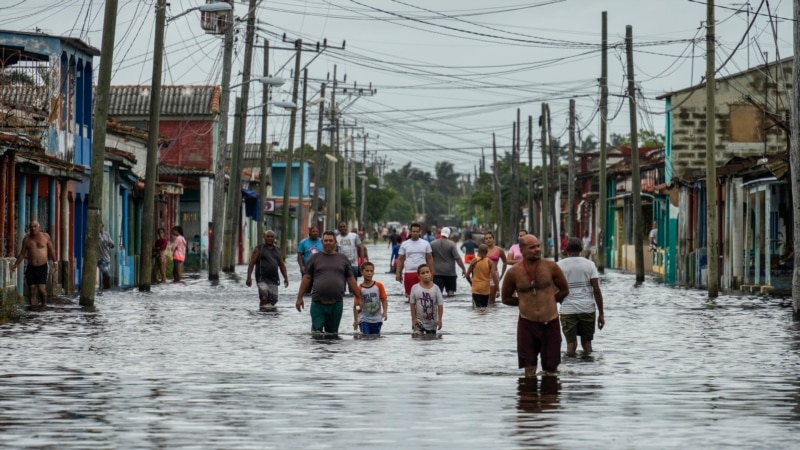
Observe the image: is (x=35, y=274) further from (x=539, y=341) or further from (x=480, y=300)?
(x=539, y=341)

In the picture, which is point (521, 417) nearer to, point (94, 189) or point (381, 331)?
point (381, 331)

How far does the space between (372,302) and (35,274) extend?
10963 mm

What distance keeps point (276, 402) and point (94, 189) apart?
1674cm

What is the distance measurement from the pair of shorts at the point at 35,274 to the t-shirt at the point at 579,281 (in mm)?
14674

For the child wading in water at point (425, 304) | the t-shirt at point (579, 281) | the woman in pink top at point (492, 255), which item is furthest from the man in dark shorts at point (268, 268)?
the t-shirt at point (579, 281)

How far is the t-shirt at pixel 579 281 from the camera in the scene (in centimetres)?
1852

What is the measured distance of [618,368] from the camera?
17594mm

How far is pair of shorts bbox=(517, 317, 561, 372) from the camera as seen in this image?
626 inches

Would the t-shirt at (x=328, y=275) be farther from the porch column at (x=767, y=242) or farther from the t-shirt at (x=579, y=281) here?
the porch column at (x=767, y=242)

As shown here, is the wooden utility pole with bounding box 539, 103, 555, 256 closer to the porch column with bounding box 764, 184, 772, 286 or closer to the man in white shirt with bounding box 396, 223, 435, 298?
the porch column with bounding box 764, 184, 772, 286

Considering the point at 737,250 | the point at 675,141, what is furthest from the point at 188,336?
the point at 675,141

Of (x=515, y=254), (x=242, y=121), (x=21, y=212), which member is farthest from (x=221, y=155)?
(x=515, y=254)

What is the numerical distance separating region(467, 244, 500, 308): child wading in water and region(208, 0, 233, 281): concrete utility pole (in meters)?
16.9

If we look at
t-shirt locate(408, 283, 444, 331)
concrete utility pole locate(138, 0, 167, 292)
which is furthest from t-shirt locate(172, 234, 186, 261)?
t-shirt locate(408, 283, 444, 331)
